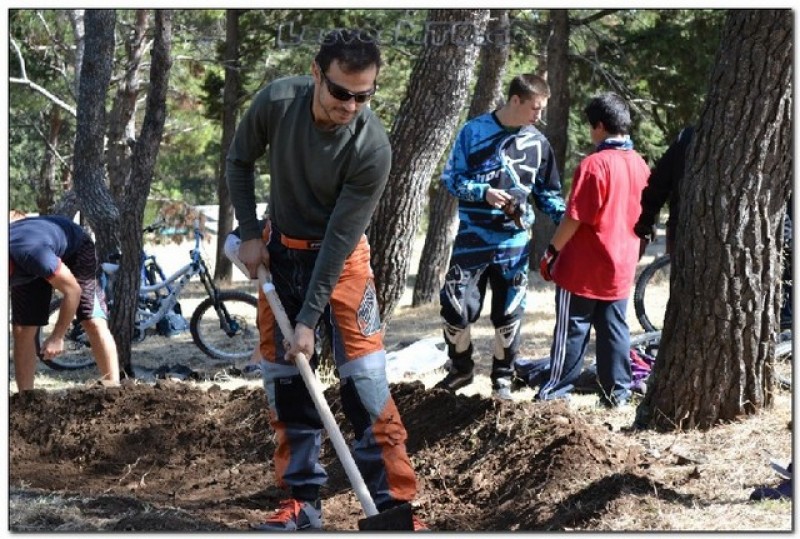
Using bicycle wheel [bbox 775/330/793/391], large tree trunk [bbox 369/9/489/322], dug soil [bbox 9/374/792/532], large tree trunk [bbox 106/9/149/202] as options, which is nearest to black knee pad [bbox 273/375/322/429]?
dug soil [bbox 9/374/792/532]

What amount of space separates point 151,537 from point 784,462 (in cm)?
280

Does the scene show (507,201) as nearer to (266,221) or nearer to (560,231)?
(560,231)

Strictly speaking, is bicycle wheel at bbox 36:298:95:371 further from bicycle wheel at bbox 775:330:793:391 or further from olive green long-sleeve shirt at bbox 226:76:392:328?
olive green long-sleeve shirt at bbox 226:76:392:328

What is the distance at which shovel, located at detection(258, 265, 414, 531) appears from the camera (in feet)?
15.7

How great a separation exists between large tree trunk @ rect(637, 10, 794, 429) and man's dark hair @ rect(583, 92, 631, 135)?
94cm

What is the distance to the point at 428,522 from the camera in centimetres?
550

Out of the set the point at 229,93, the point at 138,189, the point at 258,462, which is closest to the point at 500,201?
the point at 258,462

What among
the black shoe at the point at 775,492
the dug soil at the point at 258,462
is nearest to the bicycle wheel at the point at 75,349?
the dug soil at the point at 258,462

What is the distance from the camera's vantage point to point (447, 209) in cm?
1473

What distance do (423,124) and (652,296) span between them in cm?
534

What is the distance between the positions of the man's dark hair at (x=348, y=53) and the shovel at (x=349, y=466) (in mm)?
979

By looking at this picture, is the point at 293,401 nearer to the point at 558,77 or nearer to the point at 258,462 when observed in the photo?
the point at 258,462

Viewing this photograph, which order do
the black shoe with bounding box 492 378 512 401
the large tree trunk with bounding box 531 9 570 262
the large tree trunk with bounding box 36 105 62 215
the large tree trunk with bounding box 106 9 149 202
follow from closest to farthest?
the black shoe with bounding box 492 378 512 401, the large tree trunk with bounding box 106 9 149 202, the large tree trunk with bounding box 531 9 570 262, the large tree trunk with bounding box 36 105 62 215

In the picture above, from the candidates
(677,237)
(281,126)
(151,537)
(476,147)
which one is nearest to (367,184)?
(281,126)
